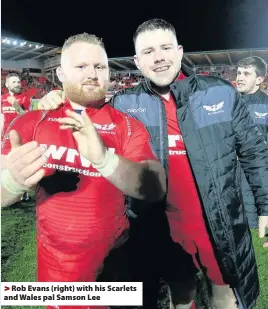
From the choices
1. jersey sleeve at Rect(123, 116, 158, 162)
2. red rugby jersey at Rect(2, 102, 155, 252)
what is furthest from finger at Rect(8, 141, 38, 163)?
jersey sleeve at Rect(123, 116, 158, 162)

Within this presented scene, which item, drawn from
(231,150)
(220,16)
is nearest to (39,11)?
(220,16)

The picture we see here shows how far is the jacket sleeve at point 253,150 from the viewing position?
1.40m

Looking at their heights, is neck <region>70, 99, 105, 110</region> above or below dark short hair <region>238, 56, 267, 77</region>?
below

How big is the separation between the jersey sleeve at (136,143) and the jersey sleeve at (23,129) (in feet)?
1.11

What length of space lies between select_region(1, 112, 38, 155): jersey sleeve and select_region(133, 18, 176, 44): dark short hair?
0.51 metres

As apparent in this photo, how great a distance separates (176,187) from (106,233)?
35 cm

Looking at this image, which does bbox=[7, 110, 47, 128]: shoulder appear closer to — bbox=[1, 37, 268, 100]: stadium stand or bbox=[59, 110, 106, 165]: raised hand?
bbox=[1, 37, 268, 100]: stadium stand

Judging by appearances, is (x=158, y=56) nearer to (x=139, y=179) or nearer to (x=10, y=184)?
(x=139, y=179)

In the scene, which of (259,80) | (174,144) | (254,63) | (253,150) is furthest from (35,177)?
(259,80)

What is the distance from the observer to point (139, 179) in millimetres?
1162

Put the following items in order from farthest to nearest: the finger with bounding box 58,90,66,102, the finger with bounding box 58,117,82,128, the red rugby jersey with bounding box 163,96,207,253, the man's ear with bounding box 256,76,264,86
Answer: the man's ear with bounding box 256,76,264,86 → the red rugby jersey with bounding box 163,96,207,253 → the finger with bounding box 58,90,66,102 → the finger with bounding box 58,117,82,128

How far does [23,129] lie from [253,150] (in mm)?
885

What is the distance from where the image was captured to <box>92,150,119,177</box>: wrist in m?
1.05

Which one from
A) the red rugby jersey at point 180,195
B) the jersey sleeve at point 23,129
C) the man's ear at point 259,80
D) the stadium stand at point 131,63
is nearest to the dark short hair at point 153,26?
the stadium stand at point 131,63
